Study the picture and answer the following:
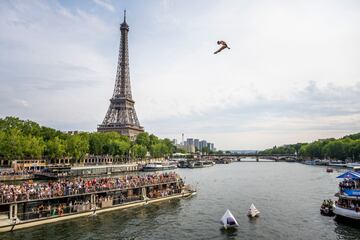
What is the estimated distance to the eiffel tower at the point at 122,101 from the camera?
607 ft

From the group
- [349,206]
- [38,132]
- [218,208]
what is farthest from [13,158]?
[349,206]

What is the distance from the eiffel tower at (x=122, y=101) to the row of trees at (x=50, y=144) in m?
18.6

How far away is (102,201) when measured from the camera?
141 feet

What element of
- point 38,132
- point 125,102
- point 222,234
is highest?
point 125,102

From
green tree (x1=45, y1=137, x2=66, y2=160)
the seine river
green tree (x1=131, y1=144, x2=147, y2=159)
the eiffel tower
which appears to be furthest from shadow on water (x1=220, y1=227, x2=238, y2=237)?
the eiffel tower

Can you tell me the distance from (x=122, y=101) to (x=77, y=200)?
487 ft

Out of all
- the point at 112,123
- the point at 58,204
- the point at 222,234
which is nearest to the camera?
the point at 222,234

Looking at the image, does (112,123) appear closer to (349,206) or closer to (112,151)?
(112,151)

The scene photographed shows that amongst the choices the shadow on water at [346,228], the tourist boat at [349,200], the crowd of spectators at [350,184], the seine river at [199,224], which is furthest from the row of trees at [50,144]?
the shadow on water at [346,228]

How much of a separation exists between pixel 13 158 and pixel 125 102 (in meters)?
93.3

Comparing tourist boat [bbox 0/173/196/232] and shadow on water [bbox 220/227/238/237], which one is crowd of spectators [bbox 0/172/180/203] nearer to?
tourist boat [bbox 0/173/196/232]

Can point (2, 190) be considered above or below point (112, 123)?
below

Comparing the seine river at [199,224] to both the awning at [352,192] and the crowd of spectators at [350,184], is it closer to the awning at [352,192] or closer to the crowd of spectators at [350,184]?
the awning at [352,192]

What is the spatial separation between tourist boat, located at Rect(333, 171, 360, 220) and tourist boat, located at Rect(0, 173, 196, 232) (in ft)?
78.3
